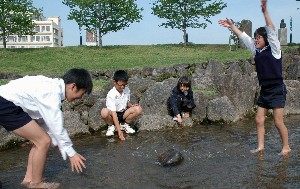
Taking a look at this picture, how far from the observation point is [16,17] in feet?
80.9

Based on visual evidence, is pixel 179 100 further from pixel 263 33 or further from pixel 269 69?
pixel 263 33

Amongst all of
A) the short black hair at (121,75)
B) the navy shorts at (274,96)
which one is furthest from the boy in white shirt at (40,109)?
the navy shorts at (274,96)

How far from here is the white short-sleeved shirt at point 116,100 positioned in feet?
21.4

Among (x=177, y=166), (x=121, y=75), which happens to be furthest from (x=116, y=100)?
(x=177, y=166)

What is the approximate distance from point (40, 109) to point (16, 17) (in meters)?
23.2

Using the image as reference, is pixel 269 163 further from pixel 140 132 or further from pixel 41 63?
pixel 41 63

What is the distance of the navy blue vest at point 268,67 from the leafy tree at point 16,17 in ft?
74.0

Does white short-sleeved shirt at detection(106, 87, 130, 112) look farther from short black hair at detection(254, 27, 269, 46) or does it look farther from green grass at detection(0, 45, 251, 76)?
green grass at detection(0, 45, 251, 76)

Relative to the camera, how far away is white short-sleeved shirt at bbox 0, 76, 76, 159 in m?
3.44

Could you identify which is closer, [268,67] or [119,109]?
[268,67]

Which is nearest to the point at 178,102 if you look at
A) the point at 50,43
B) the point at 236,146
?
the point at 236,146

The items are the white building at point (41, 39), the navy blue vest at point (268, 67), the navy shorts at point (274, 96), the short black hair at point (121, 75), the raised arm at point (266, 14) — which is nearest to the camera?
the raised arm at point (266, 14)

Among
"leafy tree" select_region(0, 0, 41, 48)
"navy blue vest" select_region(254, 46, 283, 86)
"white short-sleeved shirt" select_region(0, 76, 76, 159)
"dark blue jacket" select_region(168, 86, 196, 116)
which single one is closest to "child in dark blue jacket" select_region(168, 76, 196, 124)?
"dark blue jacket" select_region(168, 86, 196, 116)

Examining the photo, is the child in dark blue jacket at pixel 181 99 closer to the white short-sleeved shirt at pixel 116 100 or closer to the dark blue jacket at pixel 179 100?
the dark blue jacket at pixel 179 100
